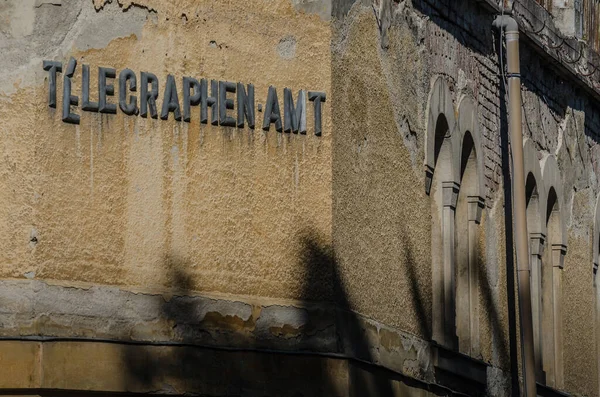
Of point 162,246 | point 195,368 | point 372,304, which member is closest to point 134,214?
point 162,246

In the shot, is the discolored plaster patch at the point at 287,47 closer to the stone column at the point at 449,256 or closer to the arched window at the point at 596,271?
the stone column at the point at 449,256

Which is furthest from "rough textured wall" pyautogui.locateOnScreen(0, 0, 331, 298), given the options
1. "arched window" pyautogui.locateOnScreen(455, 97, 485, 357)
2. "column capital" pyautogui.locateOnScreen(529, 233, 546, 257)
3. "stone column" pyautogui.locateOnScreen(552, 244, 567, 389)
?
"stone column" pyautogui.locateOnScreen(552, 244, 567, 389)

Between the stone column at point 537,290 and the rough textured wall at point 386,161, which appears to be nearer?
the rough textured wall at point 386,161

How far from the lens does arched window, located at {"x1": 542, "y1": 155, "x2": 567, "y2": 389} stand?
56.0ft

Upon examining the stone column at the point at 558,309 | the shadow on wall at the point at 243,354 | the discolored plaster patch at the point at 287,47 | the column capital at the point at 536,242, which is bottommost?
the shadow on wall at the point at 243,354

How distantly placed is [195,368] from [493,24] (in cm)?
586

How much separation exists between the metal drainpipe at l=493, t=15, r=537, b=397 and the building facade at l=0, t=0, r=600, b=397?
166cm

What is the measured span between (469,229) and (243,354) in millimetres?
4387

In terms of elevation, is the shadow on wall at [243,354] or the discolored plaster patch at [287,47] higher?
the discolored plaster patch at [287,47]

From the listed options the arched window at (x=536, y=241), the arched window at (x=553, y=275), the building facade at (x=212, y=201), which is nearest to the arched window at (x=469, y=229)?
the building facade at (x=212, y=201)

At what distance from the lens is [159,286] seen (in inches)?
426

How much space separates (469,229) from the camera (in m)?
14.9

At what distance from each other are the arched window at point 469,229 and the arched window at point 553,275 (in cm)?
209

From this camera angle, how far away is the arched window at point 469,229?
14781mm
